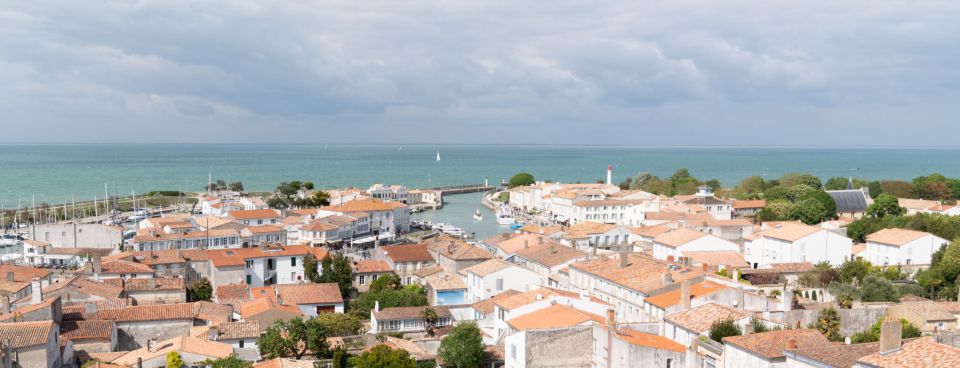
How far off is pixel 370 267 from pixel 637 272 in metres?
14.6

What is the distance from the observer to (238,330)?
24312 mm

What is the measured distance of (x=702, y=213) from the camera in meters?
66.3

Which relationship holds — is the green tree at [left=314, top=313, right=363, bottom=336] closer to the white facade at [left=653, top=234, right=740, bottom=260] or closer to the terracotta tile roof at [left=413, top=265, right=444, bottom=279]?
the terracotta tile roof at [left=413, top=265, right=444, bottom=279]

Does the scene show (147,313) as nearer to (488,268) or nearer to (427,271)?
(488,268)

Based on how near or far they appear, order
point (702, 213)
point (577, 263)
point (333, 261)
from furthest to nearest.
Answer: point (702, 213) → point (333, 261) → point (577, 263)

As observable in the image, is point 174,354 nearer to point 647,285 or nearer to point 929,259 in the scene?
point 647,285

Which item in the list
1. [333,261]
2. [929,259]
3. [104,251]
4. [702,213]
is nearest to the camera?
[333,261]

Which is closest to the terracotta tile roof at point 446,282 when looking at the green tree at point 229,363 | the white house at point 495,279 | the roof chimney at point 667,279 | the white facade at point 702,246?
the white house at point 495,279

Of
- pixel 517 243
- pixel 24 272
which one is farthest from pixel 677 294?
pixel 24 272

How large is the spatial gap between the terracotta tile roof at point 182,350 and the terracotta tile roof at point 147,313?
2461 millimetres

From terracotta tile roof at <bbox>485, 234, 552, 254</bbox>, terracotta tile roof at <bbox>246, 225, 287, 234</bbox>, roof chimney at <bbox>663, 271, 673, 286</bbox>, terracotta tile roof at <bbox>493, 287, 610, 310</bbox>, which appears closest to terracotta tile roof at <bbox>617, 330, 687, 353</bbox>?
terracotta tile roof at <bbox>493, 287, 610, 310</bbox>

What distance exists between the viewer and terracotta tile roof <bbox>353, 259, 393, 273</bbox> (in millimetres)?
38125

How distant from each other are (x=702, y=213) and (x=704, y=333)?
157 feet

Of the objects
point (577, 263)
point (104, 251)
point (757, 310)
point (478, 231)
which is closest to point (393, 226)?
point (478, 231)
